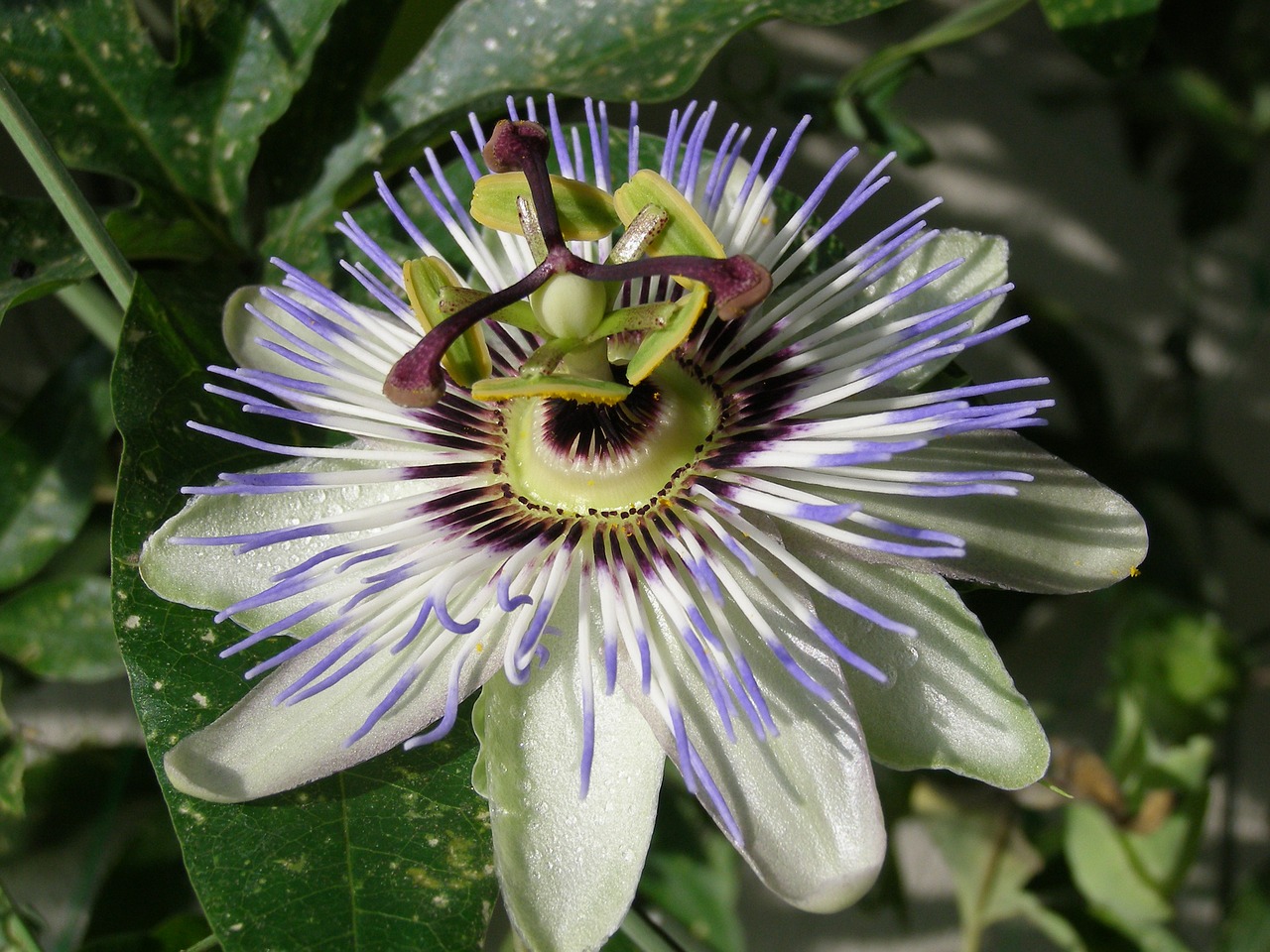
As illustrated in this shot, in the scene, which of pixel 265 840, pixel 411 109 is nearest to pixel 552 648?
pixel 265 840

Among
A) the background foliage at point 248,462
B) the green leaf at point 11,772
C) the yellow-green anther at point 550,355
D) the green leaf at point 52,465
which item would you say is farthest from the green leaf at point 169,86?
the green leaf at point 11,772

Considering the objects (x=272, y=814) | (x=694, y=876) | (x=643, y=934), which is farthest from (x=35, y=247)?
(x=694, y=876)

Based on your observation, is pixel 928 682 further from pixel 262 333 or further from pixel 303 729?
pixel 262 333

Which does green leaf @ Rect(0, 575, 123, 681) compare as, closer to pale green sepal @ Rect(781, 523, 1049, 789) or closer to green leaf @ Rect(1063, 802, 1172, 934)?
pale green sepal @ Rect(781, 523, 1049, 789)

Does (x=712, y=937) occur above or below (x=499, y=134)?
below

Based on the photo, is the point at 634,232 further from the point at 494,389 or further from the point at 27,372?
the point at 27,372

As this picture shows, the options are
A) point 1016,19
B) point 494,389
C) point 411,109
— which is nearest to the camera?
point 494,389
